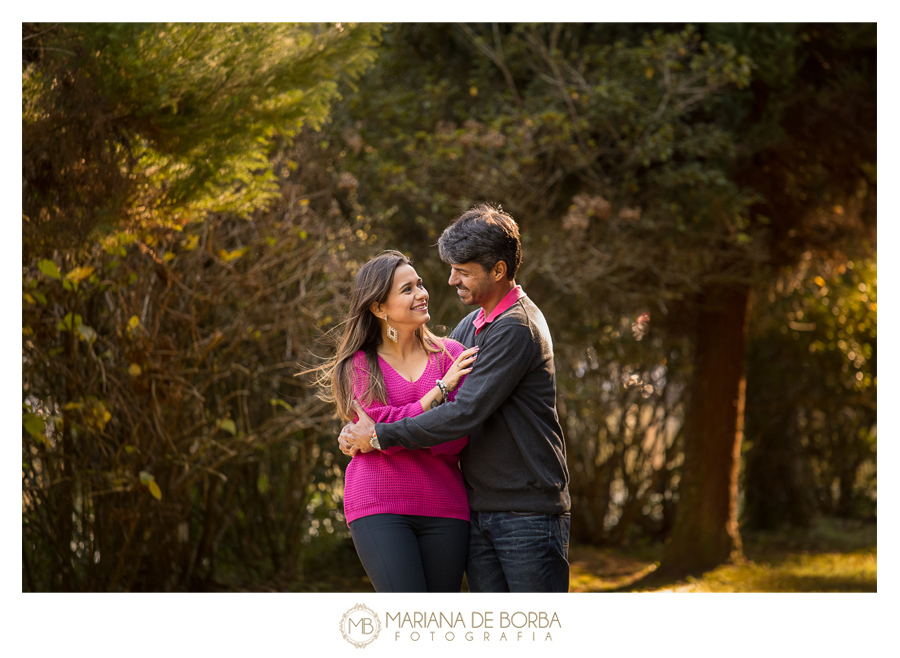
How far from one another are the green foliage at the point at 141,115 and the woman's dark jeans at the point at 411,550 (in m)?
1.68

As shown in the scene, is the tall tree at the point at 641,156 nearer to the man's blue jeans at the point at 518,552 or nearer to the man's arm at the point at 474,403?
the man's arm at the point at 474,403

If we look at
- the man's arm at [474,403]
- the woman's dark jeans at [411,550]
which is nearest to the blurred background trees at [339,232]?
the man's arm at [474,403]

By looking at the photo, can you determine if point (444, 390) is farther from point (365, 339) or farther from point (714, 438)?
point (714, 438)

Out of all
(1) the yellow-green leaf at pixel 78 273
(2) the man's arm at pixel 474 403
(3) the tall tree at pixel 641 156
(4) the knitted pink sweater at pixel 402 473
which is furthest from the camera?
(3) the tall tree at pixel 641 156

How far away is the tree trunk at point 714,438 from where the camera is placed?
5.98 m

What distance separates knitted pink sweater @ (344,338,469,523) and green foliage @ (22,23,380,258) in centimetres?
132

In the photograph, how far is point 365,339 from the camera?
2.45 meters

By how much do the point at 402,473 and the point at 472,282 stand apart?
0.60 metres

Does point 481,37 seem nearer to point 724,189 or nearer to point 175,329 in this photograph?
point 724,189

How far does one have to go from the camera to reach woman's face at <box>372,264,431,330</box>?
7.84 feet

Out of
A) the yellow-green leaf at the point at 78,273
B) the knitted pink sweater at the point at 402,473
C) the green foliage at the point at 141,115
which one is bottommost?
the knitted pink sweater at the point at 402,473

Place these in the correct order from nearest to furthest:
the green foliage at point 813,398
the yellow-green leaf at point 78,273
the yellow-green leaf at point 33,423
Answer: the yellow-green leaf at point 33,423 → the yellow-green leaf at point 78,273 → the green foliage at point 813,398
